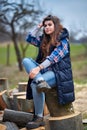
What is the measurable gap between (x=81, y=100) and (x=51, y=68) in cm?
289

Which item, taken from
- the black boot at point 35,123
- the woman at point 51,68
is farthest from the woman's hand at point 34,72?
the black boot at point 35,123

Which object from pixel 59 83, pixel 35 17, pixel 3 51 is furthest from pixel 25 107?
pixel 3 51

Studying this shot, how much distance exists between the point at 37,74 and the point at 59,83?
30 cm

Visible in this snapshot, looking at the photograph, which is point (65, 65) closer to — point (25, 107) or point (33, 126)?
point (33, 126)

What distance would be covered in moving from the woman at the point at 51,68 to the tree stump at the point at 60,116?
0.41 feet

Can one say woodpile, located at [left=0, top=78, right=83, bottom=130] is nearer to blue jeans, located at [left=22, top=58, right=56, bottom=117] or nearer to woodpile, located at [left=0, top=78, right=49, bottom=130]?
woodpile, located at [left=0, top=78, right=49, bottom=130]

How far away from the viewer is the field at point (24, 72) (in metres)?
15.2

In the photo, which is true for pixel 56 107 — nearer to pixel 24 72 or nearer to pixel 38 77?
pixel 38 77

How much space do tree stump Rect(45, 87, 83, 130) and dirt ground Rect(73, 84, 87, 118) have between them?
1302 millimetres

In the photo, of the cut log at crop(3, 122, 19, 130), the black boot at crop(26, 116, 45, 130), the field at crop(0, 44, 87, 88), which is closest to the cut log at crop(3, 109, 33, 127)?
the cut log at crop(3, 122, 19, 130)

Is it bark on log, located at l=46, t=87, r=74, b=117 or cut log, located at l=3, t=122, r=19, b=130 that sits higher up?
bark on log, located at l=46, t=87, r=74, b=117

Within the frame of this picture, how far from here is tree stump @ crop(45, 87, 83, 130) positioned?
5.54 metres

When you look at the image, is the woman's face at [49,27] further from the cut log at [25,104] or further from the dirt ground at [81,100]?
the dirt ground at [81,100]

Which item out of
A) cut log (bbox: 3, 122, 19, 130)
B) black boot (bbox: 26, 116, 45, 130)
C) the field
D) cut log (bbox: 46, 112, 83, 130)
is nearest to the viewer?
cut log (bbox: 46, 112, 83, 130)
